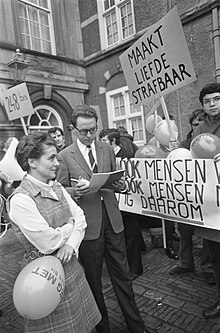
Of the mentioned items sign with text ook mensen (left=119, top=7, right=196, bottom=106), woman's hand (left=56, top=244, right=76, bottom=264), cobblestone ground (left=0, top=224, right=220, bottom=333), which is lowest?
cobblestone ground (left=0, top=224, right=220, bottom=333)

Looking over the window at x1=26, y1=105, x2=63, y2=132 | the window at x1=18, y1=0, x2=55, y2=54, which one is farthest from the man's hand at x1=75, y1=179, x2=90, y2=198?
the window at x1=18, y1=0, x2=55, y2=54

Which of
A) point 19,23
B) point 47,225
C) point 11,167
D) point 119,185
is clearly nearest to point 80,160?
point 119,185

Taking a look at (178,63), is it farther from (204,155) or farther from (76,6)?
(76,6)

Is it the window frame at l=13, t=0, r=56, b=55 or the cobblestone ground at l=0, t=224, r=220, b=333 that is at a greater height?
the window frame at l=13, t=0, r=56, b=55

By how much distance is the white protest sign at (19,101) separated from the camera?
16.8ft

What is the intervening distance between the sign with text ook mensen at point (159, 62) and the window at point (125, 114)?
607cm

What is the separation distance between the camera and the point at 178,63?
2.44 m

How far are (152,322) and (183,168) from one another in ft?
4.47

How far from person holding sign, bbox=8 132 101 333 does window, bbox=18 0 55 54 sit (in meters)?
8.51

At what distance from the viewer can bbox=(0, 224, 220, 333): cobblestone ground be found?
7.69 feet

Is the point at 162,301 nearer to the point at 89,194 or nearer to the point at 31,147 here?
the point at 89,194

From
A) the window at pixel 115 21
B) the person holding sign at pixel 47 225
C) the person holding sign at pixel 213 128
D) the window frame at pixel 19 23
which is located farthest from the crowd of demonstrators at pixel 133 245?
the window frame at pixel 19 23

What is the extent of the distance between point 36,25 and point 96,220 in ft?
30.4

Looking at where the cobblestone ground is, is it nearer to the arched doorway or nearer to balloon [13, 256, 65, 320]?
balloon [13, 256, 65, 320]
